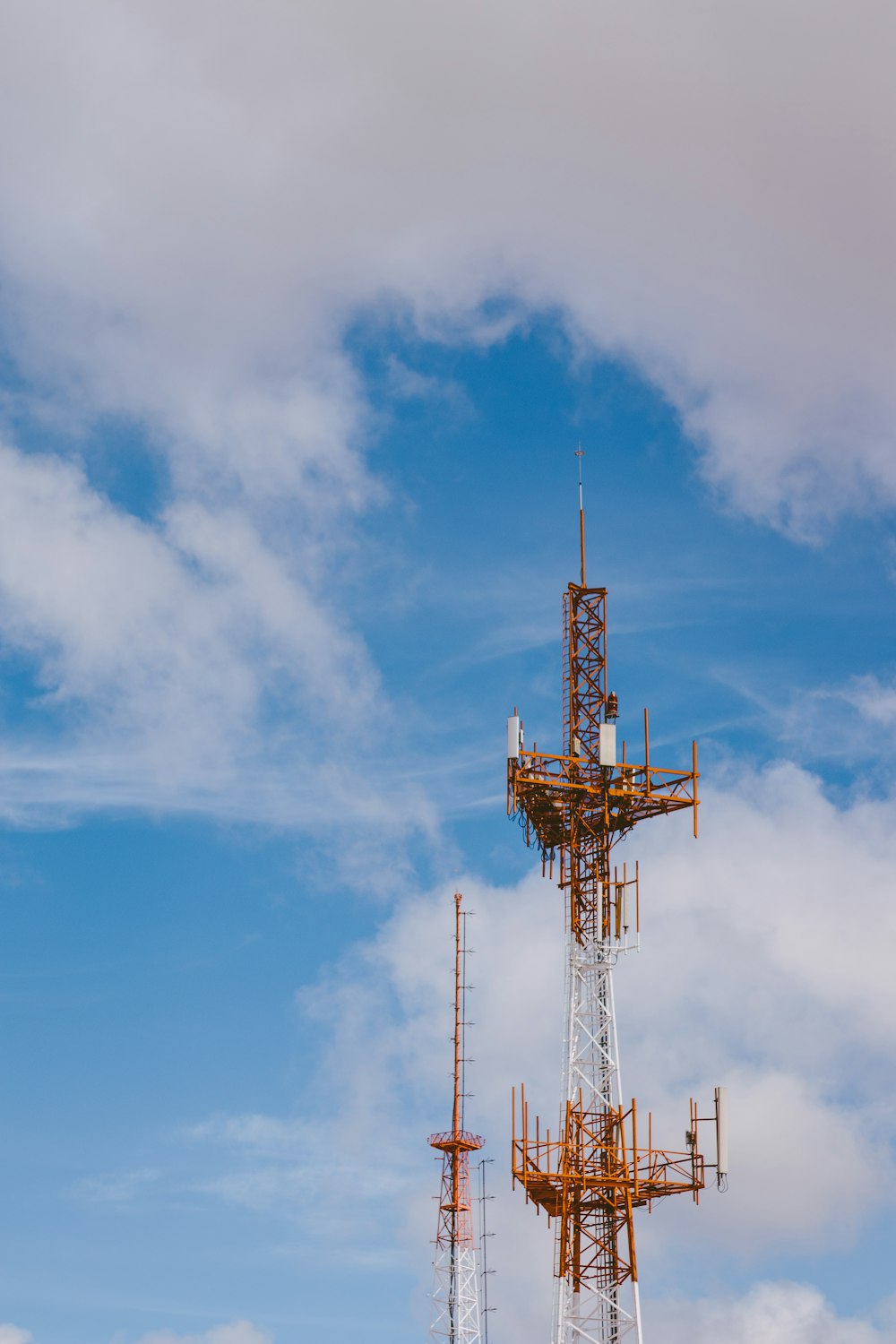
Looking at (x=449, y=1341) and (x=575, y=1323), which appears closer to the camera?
(x=575, y=1323)

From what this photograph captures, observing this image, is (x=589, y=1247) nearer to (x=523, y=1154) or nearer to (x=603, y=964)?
(x=523, y=1154)

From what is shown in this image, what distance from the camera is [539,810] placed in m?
111

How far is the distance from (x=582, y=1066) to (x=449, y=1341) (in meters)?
18.1

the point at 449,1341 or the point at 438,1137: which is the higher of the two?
the point at 438,1137

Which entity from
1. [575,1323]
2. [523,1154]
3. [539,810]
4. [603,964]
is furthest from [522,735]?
[575,1323]

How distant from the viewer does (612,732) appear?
11081 centimetres

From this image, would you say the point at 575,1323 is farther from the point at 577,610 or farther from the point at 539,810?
the point at 577,610

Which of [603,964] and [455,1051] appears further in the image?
→ [455,1051]

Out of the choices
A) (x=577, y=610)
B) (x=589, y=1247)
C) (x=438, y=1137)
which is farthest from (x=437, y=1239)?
(x=577, y=610)

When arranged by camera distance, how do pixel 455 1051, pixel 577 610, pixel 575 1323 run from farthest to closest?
1. pixel 455 1051
2. pixel 577 610
3. pixel 575 1323

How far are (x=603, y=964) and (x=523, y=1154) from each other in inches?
380

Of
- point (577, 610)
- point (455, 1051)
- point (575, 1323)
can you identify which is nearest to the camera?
point (575, 1323)

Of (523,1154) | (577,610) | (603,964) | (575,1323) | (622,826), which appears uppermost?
(577,610)

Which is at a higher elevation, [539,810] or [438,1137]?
[539,810]
